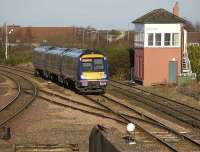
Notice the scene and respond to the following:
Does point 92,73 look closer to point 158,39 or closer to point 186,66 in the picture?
point 158,39

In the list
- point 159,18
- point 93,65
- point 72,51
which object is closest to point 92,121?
point 93,65

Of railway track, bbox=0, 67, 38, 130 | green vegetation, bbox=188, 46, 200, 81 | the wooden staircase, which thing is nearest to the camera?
railway track, bbox=0, 67, 38, 130

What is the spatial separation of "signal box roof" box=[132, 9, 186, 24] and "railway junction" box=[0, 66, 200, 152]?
978 centimetres

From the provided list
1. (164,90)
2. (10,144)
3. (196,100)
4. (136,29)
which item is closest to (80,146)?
(10,144)

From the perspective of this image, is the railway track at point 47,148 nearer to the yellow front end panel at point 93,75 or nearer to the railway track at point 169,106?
the railway track at point 169,106

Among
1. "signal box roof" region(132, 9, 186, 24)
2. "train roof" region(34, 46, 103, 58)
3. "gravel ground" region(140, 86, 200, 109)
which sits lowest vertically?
"gravel ground" region(140, 86, 200, 109)

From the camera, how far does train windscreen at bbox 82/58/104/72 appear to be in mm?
31531

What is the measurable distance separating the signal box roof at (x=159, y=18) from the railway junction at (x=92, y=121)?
978 centimetres

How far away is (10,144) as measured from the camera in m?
15.7

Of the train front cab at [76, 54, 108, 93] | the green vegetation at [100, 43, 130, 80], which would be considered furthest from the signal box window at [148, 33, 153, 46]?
the train front cab at [76, 54, 108, 93]

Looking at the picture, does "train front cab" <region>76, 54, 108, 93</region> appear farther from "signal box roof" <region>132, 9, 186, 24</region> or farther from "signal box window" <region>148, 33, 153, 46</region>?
"signal box roof" <region>132, 9, 186, 24</region>

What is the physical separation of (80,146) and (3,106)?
11179mm

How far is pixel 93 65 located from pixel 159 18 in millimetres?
12654

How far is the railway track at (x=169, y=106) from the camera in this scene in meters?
22.5
